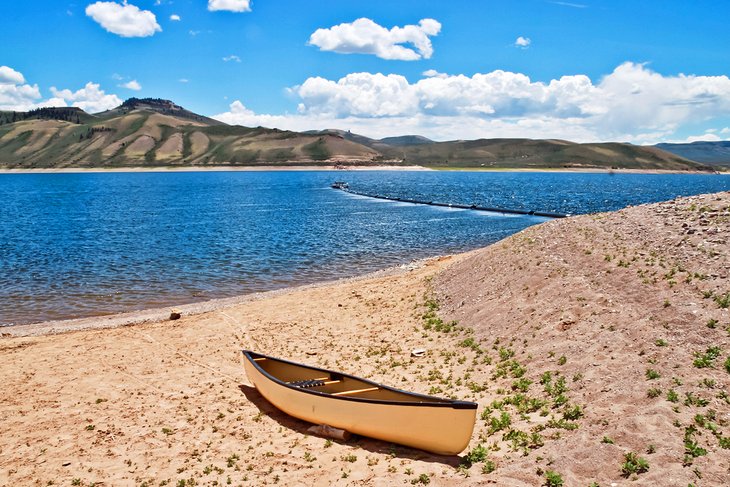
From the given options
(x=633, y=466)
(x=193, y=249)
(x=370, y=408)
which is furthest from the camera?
(x=193, y=249)

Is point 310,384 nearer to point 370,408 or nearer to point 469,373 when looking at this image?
point 370,408

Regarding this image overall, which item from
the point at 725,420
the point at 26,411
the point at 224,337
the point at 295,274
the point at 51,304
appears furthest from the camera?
the point at 295,274

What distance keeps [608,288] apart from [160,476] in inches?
608

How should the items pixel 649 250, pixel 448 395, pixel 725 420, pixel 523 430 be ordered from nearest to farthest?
1. pixel 725 420
2. pixel 523 430
3. pixel 448 395
4. pixel 649 250

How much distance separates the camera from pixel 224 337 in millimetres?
24312

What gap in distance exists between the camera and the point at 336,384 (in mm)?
15992

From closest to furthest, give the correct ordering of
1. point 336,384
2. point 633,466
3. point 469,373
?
point 633,466
point 336,384
point 469,373

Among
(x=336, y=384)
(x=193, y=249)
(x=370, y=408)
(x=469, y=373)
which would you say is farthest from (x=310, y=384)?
(x=193, y=249)

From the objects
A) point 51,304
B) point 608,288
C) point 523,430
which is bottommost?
point 51,304

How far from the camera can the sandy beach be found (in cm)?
1133

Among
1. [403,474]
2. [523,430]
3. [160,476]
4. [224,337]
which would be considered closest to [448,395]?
[523,430]

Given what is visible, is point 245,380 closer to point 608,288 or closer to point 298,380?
point 298,380

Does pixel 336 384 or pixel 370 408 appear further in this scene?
pixel 336 384

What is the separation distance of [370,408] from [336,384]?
307 cm
